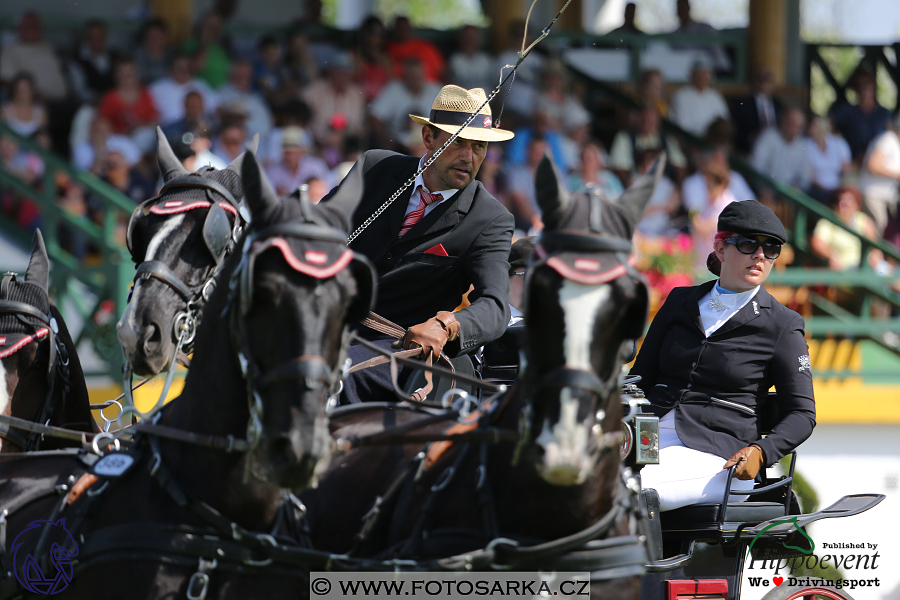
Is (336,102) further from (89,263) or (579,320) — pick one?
(579,320)

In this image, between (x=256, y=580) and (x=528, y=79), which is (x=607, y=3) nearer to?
(x=528, y=79)

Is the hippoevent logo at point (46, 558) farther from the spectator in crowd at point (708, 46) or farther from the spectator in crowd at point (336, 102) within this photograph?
the spectator in crowd at point (708, 46)

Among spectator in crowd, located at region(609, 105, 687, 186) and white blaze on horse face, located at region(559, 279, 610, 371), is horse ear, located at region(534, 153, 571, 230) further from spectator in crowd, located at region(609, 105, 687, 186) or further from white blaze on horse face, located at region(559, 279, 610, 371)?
spectator in crowd, located at region(609, 105, 687, 186)

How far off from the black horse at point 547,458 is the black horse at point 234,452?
0.30 m

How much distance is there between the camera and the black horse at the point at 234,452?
106 inches

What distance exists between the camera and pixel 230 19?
1168cm

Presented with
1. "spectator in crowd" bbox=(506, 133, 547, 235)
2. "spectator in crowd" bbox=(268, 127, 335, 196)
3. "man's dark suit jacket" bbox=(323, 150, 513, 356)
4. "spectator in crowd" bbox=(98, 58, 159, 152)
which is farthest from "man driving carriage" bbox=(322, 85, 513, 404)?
"spectator in crowd" bbox=(98, 58, 159, 152)

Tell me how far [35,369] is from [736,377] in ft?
9.27

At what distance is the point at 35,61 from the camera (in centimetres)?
1008

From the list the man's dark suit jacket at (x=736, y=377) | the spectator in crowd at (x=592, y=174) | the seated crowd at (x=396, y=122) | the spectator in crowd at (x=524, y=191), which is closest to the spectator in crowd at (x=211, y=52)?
the seated crowd at (x=396, y=122)

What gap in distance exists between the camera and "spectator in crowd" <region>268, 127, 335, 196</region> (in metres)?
9.35

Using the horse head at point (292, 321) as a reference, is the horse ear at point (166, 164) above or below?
above

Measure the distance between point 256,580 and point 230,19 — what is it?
379 inches

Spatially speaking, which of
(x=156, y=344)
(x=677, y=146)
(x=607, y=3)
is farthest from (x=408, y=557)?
(x=607, y=3)
